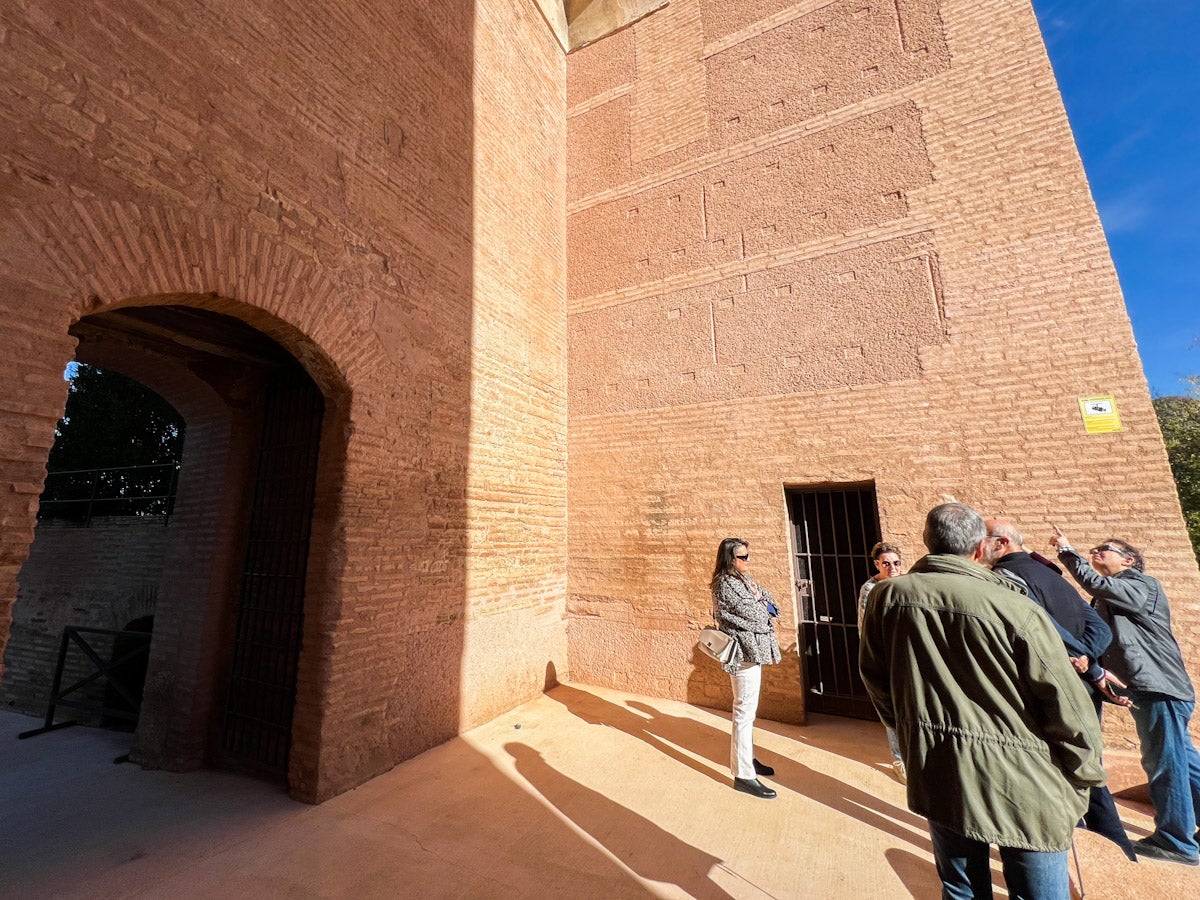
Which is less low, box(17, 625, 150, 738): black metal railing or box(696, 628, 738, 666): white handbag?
box(696, 628, 738, 666): white handbag

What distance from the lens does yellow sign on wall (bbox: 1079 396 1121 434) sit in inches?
167

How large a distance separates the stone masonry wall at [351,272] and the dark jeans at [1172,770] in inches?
184

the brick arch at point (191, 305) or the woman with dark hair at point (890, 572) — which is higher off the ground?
the brick arch at point (191, 305)

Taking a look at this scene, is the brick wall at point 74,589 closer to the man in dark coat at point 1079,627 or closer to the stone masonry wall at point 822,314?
the stone masonry wall at point 822,314

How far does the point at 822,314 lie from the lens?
550cm

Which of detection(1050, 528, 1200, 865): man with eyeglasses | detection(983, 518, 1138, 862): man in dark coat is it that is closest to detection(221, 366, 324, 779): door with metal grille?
detection(983, 518, 1138, 862): man in dark coat

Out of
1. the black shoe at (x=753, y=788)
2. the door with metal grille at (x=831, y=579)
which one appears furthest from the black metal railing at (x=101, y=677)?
the door with metal grille at (x=831, y=579)

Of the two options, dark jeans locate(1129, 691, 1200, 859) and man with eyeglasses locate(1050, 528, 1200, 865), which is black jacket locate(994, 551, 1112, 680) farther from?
dark jeans locate(1129, 691, 1200, 859)

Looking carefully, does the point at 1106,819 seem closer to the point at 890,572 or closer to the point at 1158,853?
the point at 1158,853

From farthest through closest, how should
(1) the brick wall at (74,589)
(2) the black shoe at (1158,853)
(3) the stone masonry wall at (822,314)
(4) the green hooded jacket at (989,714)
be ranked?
1. (1) the brick wall at (74,589)
2. (3) the stone masonry wall at (822,314)
3. (2) the black shoe at (1158,853)
4. (4) the green hooded jacket at (989,714)

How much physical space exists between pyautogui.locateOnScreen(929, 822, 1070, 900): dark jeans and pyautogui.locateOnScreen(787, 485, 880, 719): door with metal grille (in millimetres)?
3416

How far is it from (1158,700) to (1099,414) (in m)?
2.37

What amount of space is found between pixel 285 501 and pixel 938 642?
481 centimetres

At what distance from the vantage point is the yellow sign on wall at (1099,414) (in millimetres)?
4246
